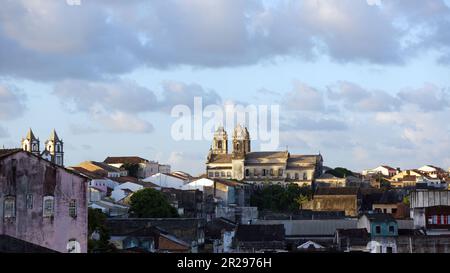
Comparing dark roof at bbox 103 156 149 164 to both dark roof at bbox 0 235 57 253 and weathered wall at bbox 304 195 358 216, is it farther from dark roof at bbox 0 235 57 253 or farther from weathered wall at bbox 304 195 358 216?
dark roof at bbox 0 235 57 253

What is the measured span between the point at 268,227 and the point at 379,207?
33.5 meters

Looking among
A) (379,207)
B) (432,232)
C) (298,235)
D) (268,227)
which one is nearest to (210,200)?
(379,207)

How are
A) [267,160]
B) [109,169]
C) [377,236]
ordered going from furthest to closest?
[267,160], [109,169], [377,236]

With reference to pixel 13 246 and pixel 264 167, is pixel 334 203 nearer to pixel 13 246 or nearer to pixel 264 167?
pixel 264 167

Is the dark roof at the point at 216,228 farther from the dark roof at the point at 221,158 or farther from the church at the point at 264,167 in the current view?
the dark roof at the point at 221,158

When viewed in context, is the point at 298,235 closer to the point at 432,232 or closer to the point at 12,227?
the point at 432,232

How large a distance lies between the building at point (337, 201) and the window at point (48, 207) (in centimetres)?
6575

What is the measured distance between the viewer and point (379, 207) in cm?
8062

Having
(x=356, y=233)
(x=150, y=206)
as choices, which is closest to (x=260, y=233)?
(x=356, y=233)

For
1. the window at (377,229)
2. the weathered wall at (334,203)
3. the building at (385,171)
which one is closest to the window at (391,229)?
the window at (377,229)

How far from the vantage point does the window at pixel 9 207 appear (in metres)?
22.2

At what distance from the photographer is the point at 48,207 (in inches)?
932

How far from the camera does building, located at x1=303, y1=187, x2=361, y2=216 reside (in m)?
87.4

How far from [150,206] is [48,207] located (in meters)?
35.9
